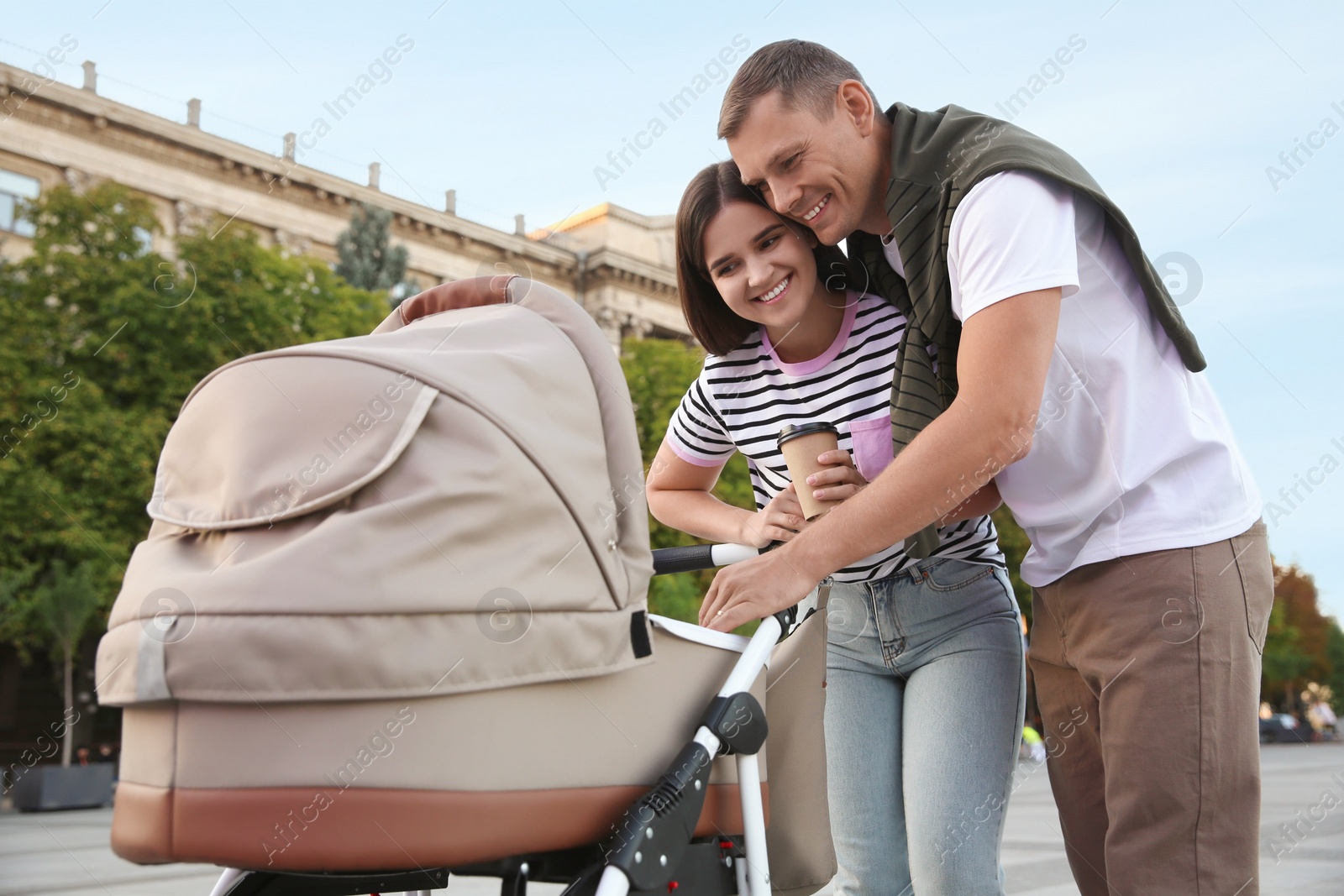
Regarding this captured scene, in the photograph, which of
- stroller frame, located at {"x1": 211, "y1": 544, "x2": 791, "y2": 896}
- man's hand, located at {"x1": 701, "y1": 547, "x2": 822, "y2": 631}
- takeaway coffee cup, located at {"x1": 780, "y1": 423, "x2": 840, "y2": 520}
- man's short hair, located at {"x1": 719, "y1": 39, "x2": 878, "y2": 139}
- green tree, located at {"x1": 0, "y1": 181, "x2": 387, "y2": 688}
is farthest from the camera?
green tree, located at {"x1": 0, "y1": 181, "x2": 387, "y2": 688}

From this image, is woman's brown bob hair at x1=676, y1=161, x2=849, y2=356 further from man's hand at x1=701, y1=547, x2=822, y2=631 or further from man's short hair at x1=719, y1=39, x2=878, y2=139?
man's hand at x1=701, y1=547, x2=822, y2=631

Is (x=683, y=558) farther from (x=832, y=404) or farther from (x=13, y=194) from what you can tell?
(x=13, y=194)

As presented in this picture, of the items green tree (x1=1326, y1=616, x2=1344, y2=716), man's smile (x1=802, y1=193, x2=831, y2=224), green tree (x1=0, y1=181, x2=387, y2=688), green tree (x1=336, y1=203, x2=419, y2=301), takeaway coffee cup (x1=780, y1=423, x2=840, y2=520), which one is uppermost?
green tree (x1=336, y1=203, x2=419, y2=301)

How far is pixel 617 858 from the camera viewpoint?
1.83 metres

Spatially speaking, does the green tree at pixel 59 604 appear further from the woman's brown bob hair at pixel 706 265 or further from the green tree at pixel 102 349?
the woman's brown bob hair at pixel 706 265

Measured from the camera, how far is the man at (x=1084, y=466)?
6.40 feet

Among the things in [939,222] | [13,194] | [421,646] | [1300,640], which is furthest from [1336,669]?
[421,646]

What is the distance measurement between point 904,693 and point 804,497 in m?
0.59

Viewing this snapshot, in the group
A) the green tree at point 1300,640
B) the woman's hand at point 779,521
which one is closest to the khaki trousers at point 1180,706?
the woman's hand at point 779,521

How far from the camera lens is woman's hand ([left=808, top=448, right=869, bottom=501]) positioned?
236 centimetres

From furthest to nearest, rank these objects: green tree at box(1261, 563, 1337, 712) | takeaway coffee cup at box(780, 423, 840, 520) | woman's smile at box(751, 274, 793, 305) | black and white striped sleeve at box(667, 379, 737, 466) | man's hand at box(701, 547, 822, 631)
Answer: green tree at box(1261, 563, 1337, 712) → black and white striped sleeve at box(667, 379, 737, 466) → woman's smile at box(751, 274, 793, 305) → takeaway coffee cup at box(780, 423, 840, 520) → man's hand at box(701, 547, 822, 631)

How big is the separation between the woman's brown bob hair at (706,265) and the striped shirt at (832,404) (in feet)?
0.19

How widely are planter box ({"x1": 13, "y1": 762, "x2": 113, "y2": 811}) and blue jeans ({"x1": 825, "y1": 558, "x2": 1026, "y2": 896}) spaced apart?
16800 millimetres

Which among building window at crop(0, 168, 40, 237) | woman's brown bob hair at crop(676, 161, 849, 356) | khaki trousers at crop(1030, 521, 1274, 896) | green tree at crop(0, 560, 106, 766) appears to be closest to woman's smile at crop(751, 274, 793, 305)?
woman's brown bob hair at crop(676, 161, 849, 356)
